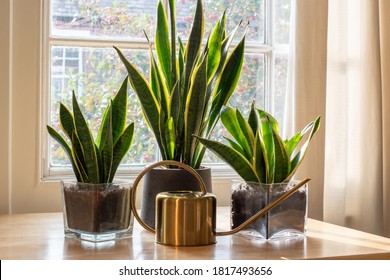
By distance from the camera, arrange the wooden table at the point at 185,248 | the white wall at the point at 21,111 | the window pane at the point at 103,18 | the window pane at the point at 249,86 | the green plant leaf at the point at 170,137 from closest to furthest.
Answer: the wooden table at the point at 185,248 → the green plant leaf at the point at 170,137 → the white wall at the point at 21,111 → the window pane at the point at 103,18 → the window pane at the point at 249,86

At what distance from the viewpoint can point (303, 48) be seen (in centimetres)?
179

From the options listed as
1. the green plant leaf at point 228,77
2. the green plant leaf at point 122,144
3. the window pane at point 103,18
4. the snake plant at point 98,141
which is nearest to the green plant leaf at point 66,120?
the snake plant at point 98,141

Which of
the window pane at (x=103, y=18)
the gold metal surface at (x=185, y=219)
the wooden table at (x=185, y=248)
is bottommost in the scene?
the wooden table at (x=185, y=248)

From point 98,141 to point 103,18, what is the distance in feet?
1.98

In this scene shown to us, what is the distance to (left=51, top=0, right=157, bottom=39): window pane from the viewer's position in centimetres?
185

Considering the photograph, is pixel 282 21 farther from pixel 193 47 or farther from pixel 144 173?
pixel 144 173

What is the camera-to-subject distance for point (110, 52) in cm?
189

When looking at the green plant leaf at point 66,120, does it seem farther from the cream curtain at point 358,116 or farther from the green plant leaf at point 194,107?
the cream curtain at point 358,116

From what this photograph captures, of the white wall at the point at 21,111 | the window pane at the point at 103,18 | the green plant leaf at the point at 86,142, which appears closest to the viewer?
the green plant leaf at the point at 86,142

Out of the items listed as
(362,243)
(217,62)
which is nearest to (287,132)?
(217,62)

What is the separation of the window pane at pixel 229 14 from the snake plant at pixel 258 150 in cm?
60

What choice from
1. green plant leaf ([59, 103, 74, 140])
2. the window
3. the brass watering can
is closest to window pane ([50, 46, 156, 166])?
the window

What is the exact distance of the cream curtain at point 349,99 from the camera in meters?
1.77

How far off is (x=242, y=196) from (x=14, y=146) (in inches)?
28.6
